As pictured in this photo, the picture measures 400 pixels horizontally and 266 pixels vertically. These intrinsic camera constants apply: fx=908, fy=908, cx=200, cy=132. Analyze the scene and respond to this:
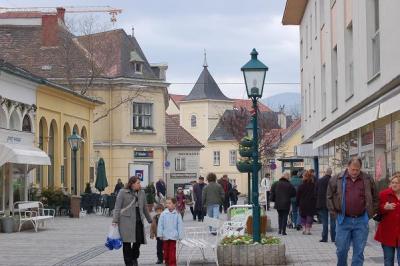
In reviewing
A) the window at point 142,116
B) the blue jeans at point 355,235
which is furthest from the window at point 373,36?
the window at point 142,116

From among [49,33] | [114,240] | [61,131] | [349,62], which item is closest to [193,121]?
[49,33]

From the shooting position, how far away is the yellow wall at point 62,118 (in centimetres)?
3662

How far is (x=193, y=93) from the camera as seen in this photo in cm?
11900

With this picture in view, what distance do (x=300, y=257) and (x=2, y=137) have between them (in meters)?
14.3

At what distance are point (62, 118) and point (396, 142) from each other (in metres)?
24.2

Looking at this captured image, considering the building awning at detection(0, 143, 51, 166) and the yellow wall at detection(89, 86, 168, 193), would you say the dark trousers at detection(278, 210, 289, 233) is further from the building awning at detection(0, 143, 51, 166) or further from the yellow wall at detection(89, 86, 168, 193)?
the yellow wall at detection(89, 86, 168, 193)

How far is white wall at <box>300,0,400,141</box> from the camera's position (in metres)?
17.2

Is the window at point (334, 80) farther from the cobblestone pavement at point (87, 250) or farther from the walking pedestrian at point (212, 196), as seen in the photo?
the walking pedestrian at point (212, 196)

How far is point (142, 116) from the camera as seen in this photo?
6194 centimetres

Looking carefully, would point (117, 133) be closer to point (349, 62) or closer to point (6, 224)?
point (6, 224)

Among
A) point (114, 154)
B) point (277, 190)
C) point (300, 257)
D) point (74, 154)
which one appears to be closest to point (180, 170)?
point (114, 154)

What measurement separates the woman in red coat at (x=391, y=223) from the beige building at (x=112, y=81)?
4199 centimetres

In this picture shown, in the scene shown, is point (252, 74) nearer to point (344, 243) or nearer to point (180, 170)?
point (344, 243)

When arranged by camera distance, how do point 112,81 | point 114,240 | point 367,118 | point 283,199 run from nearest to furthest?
point 114,240 < point 367,118 < point 283,199 < point 112,81
